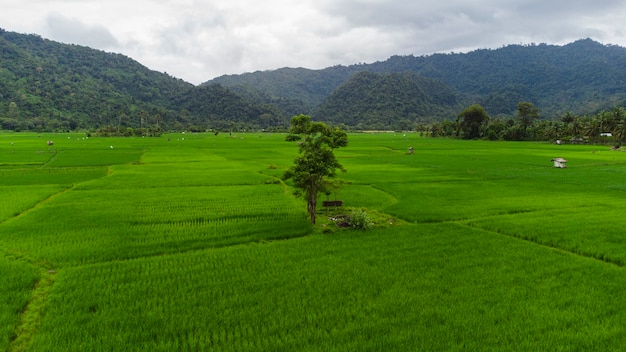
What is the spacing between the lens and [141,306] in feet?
31.8

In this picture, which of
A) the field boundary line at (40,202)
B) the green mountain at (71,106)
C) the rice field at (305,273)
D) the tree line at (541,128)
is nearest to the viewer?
the rice field at (305,273)

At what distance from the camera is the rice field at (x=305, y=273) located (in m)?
8.38

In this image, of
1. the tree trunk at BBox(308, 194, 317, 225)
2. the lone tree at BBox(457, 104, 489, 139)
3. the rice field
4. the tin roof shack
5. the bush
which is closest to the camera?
the rice field

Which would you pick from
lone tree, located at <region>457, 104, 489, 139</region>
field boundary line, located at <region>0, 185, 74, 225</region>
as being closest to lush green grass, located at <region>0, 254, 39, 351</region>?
field boundary line, located at <region>0, 185, 74, 225</region>

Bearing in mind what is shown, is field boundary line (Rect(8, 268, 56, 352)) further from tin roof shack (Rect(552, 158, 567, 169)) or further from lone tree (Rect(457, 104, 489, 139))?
lone tree (Rect(457, 104, 489, 139))

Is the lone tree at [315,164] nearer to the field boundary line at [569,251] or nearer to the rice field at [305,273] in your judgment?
the rice field at [305,273]

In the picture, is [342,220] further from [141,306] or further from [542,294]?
[141,306]

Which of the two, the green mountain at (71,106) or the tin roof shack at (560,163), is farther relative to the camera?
the green mountain at (71,106)

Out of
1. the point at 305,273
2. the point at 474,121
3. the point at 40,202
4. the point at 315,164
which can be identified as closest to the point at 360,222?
the point at 315,164

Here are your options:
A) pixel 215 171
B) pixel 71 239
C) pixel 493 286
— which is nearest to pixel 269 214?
pixel 71 239

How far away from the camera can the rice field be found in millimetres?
8383

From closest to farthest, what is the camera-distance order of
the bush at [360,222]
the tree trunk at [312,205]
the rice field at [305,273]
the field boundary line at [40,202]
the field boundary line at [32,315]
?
the field boundary line at [32,315]
the rice field at [305,273]
the bush at [360,222]
the tree trunk at [312,205]
the field boundary line at [40,202]

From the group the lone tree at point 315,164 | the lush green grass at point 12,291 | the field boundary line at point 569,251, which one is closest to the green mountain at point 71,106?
the lone tree at point 315,164

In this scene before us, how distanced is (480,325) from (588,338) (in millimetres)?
2278
